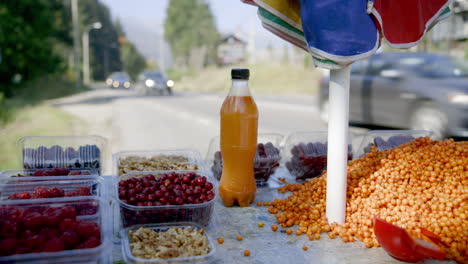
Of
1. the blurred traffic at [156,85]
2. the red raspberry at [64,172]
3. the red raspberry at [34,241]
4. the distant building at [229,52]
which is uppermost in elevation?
the distant building at [229,52]

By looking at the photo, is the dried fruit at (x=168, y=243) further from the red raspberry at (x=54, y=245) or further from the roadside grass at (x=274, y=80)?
the roadside grass at (x=274, y=80)

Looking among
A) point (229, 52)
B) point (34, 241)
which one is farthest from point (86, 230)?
point (229, 52)

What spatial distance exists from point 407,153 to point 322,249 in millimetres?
871

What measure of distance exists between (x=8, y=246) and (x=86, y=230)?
285mm

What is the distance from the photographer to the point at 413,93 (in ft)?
24.6

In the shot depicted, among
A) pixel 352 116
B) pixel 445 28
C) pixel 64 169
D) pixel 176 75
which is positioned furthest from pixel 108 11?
pixel 64 169

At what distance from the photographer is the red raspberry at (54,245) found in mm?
1646

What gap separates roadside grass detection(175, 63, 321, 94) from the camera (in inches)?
1061

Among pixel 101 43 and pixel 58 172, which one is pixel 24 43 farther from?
pixel 101 43

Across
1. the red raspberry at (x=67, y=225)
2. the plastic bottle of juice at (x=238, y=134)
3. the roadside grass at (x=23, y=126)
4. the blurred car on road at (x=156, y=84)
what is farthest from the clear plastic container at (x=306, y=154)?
the blurred car on road at (x=156, y=84)

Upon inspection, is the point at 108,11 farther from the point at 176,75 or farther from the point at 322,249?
the point at 322,249

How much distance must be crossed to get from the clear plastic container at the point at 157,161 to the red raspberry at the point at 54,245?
43.1 inches

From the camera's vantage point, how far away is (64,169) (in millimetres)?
2578

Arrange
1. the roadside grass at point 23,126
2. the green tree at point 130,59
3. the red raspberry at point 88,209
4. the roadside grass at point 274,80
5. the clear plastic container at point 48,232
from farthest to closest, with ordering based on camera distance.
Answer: the green tree at point 130,59 < the roadside grass at point 274,80 < the roadside grass at point 23,126 < the red raspberry at point 88,209 < the clear plastic container at point 48,232
